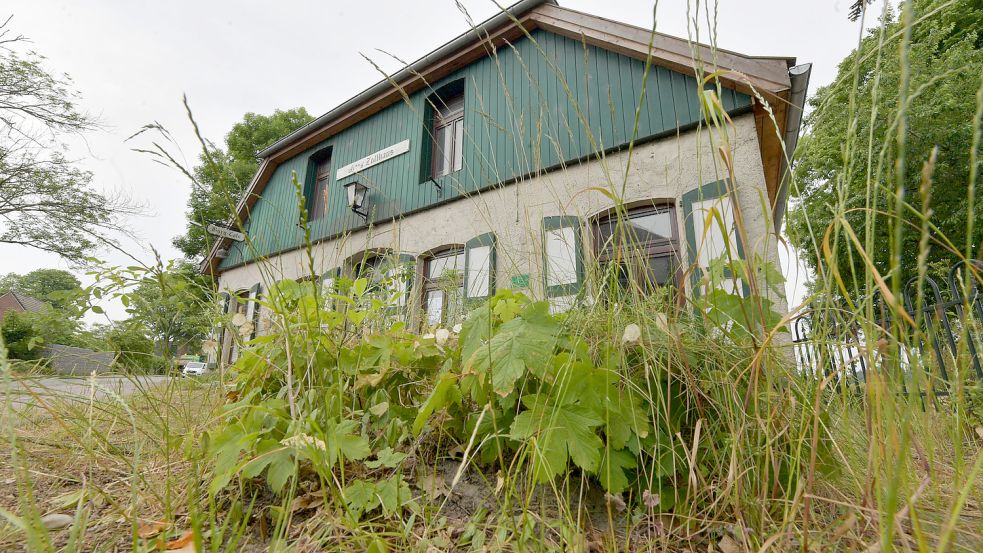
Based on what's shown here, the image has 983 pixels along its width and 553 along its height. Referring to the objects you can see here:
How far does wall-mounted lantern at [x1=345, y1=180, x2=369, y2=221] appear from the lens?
650cm

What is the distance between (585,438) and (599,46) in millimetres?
5394

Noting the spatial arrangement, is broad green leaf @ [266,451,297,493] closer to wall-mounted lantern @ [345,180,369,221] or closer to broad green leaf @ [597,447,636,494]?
broad green leaf @ [597,447,636,494]

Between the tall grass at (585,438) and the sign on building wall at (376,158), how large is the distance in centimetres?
630

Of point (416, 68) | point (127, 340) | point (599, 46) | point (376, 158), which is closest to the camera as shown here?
point (127, 340)

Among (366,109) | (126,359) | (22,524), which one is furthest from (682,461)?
(366,109)

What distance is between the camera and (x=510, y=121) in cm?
514

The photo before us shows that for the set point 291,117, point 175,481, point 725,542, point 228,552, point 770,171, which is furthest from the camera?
point 291,117

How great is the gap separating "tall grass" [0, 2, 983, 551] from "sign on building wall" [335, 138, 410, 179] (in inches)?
248

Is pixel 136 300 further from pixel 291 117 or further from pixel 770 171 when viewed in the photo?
pixel 291 117

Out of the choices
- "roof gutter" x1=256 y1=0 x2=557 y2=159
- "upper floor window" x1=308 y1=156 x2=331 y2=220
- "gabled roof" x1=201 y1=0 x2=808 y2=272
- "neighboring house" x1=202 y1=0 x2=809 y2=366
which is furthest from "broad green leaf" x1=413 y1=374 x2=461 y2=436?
"upper floor window" x1=308 y1=156 x2=331 y2=220

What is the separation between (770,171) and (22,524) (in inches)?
239

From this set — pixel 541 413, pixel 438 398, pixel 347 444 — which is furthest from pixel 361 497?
pixel 541 413

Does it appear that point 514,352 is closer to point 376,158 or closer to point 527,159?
point 527,159

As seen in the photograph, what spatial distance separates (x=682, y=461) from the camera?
883mm
